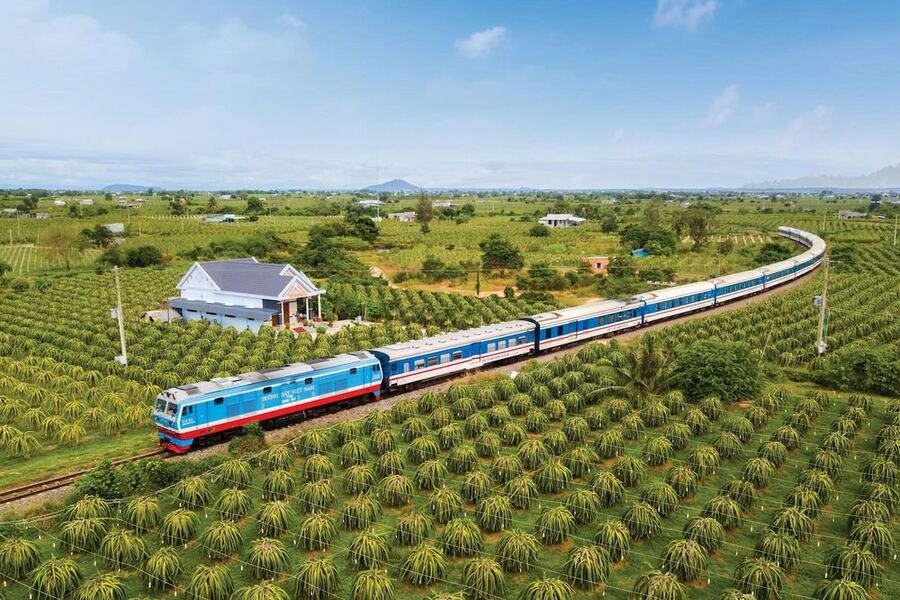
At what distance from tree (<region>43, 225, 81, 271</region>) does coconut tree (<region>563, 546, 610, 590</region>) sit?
93857mm

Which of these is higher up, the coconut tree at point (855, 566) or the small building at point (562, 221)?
the small building at point (562, 221)

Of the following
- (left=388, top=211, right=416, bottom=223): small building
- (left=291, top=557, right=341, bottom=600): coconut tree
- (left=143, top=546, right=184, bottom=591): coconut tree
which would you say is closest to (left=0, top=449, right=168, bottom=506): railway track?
(left=143, top=546, right=184, bottom=591): coconut tree

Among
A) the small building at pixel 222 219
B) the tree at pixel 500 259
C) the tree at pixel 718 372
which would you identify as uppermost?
the small building at pixel 222 219

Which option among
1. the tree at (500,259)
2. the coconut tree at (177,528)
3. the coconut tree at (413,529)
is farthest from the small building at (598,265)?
the coconut tree at (177,528)

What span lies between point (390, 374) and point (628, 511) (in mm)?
16624

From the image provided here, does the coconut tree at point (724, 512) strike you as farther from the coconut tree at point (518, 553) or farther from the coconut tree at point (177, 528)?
the coconut tree at point (177, 528)

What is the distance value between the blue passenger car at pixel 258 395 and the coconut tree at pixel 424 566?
42.7 ft

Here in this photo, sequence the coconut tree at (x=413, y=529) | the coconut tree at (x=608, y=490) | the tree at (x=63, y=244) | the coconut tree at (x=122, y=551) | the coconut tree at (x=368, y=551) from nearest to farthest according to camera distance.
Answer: the coconut tree at (x=368, y=551), the coconut tree at (x=122, y=551), the coconut tree at (x=413, y=529), the coconut tree at (x=608, y=490), the tree at (x=63, y=244)

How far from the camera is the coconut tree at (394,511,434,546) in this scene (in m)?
19.7

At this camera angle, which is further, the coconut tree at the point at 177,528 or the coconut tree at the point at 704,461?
the coconut tree at the point at 704,461

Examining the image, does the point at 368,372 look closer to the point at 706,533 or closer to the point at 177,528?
the point at 177,528

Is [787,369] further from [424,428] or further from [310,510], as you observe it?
[310,510]

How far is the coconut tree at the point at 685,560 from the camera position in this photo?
17.7 meters

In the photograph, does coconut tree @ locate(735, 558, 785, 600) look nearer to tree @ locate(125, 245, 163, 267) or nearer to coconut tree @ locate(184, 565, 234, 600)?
coconut tree @ locate(184, 565, 234, 600)
